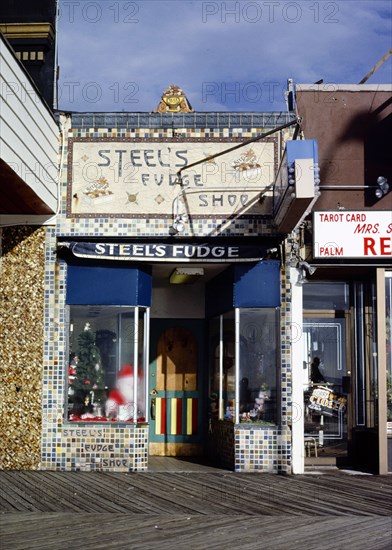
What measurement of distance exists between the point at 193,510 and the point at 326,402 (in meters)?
4.25

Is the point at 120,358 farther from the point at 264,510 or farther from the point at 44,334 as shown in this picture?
the point at 264,510

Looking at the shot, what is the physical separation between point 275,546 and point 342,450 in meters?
5.42

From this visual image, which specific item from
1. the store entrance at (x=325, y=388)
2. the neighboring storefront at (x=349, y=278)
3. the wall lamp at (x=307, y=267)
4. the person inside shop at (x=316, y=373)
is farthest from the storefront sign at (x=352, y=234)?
the person inside shop at (x=316, y=373)

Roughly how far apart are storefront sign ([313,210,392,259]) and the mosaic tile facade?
793 millimetres

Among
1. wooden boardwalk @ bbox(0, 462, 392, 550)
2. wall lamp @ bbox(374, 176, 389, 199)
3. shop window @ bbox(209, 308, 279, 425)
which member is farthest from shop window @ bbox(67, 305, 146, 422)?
wall lamp @ bbox(374, 176, 389, 199)

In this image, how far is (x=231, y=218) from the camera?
12.4 metres

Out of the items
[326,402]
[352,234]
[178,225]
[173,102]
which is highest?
[173,102]

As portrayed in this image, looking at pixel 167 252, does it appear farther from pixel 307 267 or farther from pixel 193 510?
pixel 193 510

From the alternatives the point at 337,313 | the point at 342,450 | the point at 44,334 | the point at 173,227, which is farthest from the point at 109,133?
the point at 342,450

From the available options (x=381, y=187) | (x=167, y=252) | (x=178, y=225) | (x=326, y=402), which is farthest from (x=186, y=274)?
(x=381, y=187)

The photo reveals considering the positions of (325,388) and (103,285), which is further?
(325,388)

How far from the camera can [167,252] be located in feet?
39.8

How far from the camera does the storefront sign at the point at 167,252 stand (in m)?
12.0

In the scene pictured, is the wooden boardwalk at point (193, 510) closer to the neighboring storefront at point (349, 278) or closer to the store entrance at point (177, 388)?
the neighboring storefront at point (349, 278)
